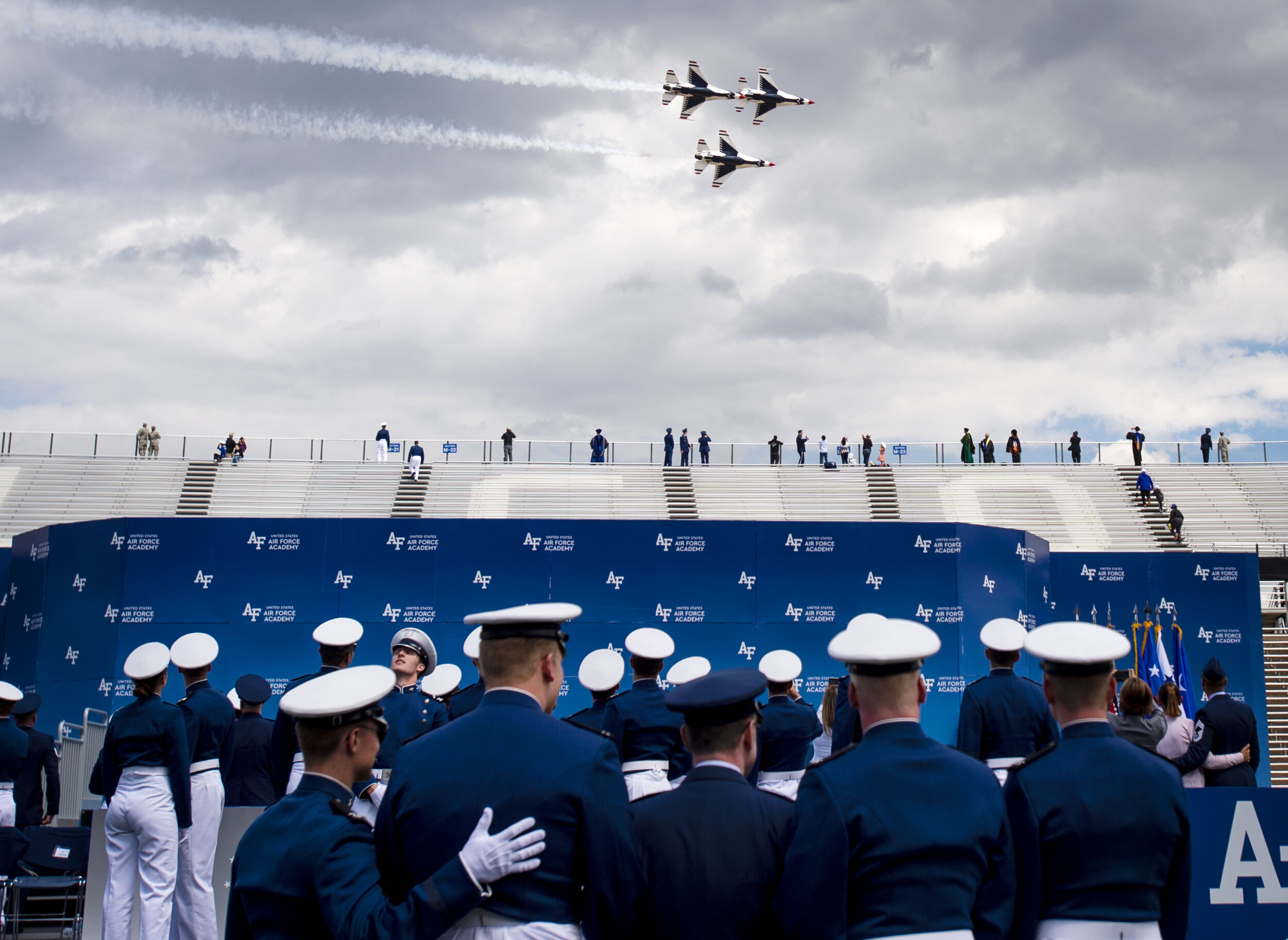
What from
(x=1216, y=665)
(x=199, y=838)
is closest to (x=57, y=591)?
(x=199, y=838)

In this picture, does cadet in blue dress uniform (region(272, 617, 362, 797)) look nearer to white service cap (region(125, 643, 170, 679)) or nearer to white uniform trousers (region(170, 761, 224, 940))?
white service cap (region(125, 643, 170, 679))

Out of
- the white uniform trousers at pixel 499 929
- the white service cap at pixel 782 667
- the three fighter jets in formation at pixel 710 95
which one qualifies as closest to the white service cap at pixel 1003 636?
the white service cap at pixel 782 667

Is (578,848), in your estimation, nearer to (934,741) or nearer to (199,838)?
→ (934,741)

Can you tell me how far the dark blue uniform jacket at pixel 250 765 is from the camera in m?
8.74

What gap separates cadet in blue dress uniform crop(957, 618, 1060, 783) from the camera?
731 cm

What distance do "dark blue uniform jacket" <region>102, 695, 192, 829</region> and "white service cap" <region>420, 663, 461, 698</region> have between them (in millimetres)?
2004

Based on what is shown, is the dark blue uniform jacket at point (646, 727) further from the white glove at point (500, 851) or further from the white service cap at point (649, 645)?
the white glove at point (500, 851)

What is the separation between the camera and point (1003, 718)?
24.0 feet

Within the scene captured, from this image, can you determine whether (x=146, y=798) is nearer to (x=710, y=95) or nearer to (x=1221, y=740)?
(x=1221, y=740)

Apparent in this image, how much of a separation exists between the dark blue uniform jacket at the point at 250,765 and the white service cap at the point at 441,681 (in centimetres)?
125

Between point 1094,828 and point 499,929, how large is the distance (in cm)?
187

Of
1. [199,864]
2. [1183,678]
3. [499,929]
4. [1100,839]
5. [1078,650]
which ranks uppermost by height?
[1078,650]

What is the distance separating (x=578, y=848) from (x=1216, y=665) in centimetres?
699

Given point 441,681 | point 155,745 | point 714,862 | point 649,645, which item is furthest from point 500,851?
point 441,681
